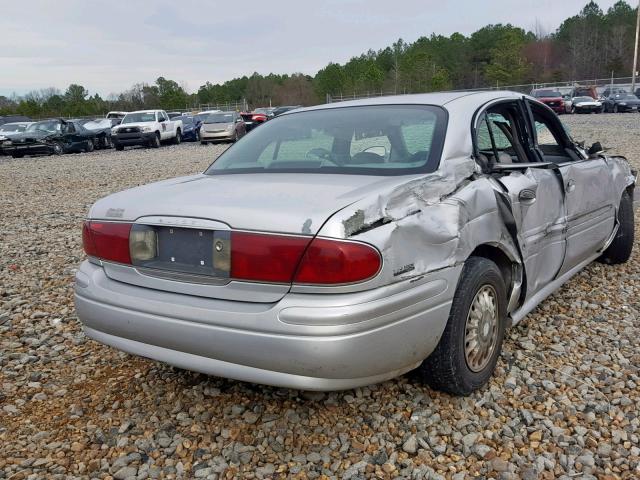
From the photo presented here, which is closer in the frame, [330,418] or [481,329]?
[330,418]

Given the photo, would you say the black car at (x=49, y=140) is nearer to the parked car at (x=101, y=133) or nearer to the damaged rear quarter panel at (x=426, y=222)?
the parked car at (x=101, y=133)

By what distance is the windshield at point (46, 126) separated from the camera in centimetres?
2218

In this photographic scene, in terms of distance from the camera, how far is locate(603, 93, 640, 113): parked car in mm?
33156

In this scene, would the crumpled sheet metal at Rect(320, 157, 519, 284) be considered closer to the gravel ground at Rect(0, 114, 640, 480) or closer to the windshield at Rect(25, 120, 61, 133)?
the gravel ground at Rect(0, 114, 640, 480)

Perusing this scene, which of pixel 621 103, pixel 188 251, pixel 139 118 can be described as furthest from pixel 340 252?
pixel 621 103

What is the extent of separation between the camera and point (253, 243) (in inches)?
88.3

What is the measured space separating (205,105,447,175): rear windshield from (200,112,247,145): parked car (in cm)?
2138

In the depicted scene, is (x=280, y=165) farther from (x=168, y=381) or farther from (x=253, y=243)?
(x=168, y=381)

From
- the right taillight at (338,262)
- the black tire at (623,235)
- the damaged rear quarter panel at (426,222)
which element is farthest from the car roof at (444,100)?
the black tire at (623,235)

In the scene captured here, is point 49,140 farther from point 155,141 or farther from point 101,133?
point 155,141

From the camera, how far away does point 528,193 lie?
125 inches

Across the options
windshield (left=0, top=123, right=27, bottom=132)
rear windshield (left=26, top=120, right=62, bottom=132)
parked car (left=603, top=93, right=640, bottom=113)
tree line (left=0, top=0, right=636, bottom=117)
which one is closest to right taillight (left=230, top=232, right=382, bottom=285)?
rear windshield (left=26, top=120, right=62, bottom=132)

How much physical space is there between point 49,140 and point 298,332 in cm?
2232

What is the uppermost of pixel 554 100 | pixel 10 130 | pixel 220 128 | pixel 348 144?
pixel 10 130
